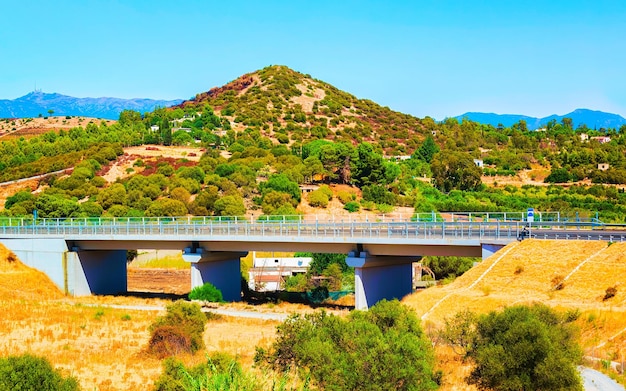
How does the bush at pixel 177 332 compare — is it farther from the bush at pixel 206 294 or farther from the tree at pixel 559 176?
the tree at pixel 559 176

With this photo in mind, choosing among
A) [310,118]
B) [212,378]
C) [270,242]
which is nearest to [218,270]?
[270,242]

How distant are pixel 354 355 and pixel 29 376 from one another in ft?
28.2

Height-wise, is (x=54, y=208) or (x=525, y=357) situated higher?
(x=54, y=208)

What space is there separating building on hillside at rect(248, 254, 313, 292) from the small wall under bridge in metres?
8.09

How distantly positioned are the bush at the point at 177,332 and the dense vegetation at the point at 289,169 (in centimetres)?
2780

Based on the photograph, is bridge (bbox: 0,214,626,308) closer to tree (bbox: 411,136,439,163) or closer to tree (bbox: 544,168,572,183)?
tree (bbox: 544,168,572,183)

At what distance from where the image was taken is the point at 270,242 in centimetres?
4703

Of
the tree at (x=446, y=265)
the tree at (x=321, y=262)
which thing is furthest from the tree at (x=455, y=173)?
the tree at (x=446, y=265)

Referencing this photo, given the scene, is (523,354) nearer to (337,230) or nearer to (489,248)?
(489,248)

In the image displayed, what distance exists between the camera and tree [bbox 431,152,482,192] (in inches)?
4242

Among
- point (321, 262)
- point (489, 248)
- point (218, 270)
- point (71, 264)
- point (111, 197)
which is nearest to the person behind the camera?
point (489, 248)

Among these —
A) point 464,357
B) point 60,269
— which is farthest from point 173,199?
point 464,357

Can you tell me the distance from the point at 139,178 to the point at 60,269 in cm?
3985

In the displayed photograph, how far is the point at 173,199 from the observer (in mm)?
85062
